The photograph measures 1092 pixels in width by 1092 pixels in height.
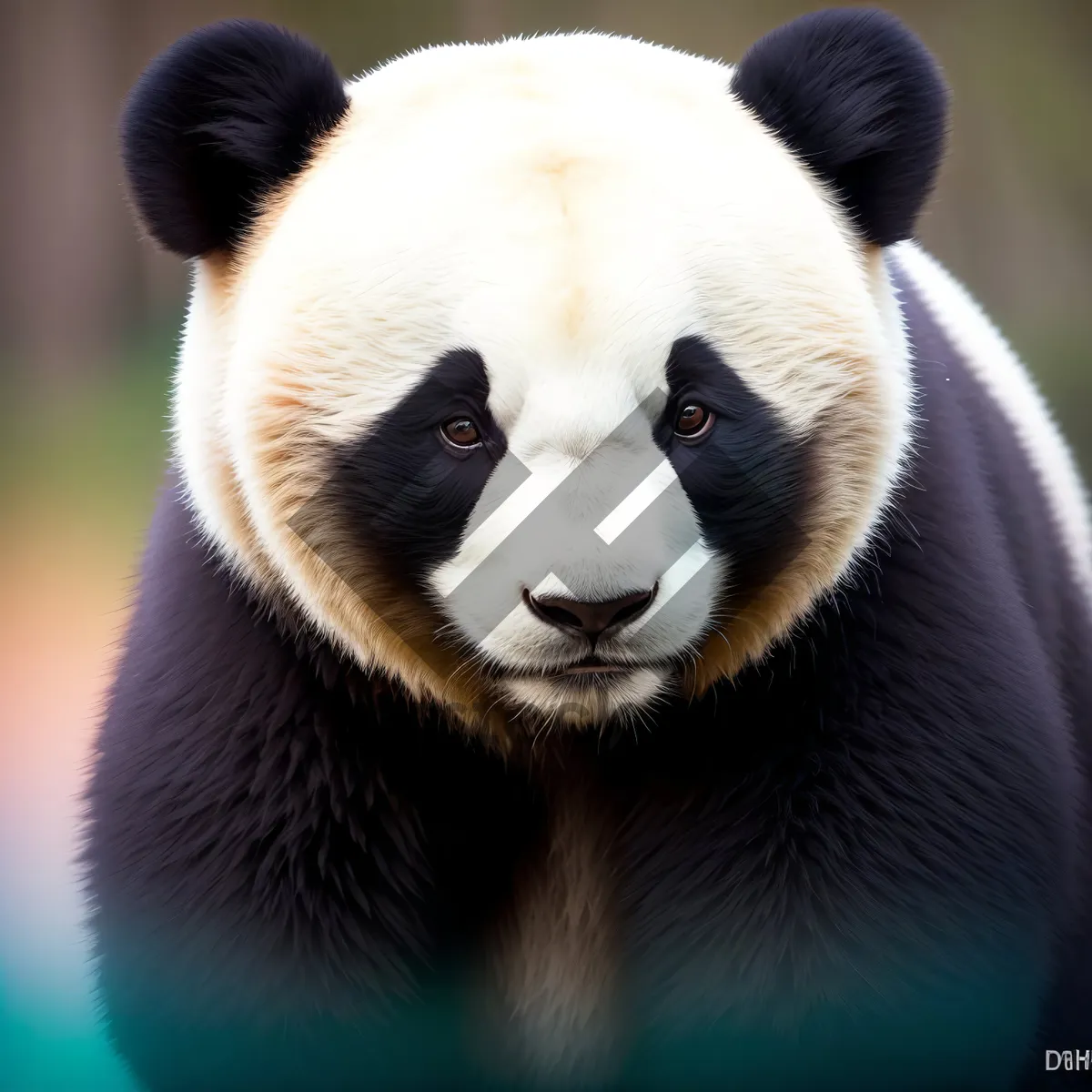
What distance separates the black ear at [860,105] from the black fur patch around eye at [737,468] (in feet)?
0.95

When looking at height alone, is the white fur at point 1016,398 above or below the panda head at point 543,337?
below

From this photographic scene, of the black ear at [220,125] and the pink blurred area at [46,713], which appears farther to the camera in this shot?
the pink blurred area at [46,713]

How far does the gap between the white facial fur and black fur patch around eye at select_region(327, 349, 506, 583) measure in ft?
0.06

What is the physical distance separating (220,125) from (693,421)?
59 centimetres

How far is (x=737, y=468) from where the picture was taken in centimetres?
160

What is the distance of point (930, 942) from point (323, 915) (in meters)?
0.64

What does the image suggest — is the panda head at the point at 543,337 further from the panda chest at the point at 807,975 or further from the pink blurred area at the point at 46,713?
the pink blurred area at the point at 46,713

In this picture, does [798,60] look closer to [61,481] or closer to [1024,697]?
[1024,697]

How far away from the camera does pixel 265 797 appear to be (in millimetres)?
1702

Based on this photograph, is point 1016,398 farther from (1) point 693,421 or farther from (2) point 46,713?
(2) point 46,713

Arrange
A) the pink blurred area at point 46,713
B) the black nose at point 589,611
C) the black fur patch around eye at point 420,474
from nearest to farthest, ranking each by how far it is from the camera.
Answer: the black nose at point 589,611 < the black fur patch around eye at point 420,474 < the pink blurred area at point 46,713

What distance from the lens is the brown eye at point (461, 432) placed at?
156 centimetres
